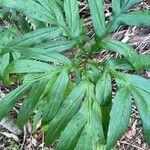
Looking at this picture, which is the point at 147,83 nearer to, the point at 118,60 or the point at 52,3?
the point at 118,60

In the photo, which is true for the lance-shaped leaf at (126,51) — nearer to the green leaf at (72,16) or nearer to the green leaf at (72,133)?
the green leaf at (72,16)

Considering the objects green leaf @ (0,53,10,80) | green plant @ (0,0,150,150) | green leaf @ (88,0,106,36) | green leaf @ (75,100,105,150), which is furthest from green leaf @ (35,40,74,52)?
green leaf @ (0,53,10,80)

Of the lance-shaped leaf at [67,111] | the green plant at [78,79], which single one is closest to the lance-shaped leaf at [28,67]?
the green plant at [78,79]

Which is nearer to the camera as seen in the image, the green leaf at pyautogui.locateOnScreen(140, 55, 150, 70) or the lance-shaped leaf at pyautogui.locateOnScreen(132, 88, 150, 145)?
the lance-shaped leaf at pyautogui.locateOnScreen(132, 88, 150, 145)

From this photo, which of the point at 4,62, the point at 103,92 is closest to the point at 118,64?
the point at 103,92

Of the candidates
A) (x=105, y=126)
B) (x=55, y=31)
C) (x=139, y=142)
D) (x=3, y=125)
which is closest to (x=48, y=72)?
(x=55, y=31)

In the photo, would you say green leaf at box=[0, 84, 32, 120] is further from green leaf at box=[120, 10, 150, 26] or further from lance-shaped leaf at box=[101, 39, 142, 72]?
green leaf at box=[120, 10, 150, 26]

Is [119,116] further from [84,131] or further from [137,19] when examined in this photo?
[137,19]
